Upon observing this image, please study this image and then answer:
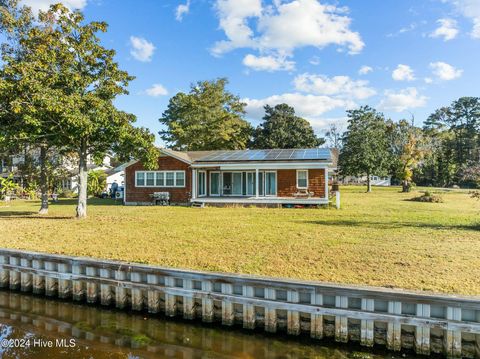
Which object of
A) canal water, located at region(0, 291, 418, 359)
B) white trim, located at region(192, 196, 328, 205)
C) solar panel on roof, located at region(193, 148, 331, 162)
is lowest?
canal water, located at region(0, 291, 418, 359)

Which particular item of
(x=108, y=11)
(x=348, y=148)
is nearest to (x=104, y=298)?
(x=108, y=11)

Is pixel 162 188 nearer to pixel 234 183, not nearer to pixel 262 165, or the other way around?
pixel 234 183

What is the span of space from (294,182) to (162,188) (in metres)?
9.59

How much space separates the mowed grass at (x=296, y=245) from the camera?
278 inches

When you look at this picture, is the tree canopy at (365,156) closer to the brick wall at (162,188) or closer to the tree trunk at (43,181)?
the brick wall at (162,188)

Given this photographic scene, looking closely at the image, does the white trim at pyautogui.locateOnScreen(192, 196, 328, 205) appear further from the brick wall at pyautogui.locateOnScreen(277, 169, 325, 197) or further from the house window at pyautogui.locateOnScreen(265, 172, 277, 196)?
the house window at pyautogui.locateOnScreen(265, 172, 277, 196)

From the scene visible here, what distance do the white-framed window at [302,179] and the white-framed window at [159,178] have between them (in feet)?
26.9

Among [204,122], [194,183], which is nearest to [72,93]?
[194,183]

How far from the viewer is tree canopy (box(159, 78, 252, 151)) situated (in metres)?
45.7

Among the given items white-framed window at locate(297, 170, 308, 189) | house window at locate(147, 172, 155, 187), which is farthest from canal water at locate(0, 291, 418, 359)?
house window at locate(147, 172, 155, 187)

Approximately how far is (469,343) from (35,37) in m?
18.7

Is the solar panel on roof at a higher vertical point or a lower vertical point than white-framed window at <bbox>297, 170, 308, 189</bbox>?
higher

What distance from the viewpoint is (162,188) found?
2597 centimetres

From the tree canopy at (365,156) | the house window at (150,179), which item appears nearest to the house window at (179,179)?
the house window at (150,179)
